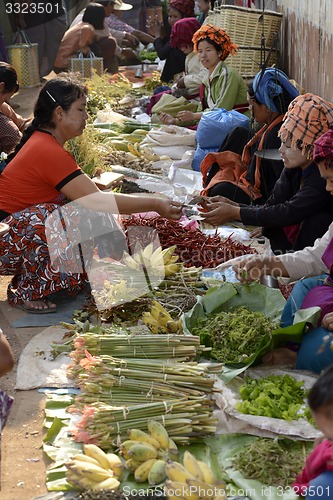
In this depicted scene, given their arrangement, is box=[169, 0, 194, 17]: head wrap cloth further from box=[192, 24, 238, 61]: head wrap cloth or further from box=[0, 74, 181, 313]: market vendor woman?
box=[0, 74, 181, 313]: market vendor woman

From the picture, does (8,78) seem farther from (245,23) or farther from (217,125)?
(245,23)

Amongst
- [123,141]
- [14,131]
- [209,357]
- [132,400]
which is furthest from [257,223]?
[123,141]

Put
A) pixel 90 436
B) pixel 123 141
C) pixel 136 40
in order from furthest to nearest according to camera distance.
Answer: pixel 136 40 < pixel 123 141 < pixel 90 436

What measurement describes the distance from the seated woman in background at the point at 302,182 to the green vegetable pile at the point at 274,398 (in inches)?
54.7

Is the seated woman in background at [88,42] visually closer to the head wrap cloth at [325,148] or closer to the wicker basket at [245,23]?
the wicker basket at [245,23]

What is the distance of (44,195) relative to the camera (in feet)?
15.4

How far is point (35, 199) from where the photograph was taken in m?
4.68

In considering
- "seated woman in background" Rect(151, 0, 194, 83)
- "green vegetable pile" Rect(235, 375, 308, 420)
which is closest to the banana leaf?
"green vegetable pile" Rect(235, 375, 308, 420)

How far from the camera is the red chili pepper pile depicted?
488cm

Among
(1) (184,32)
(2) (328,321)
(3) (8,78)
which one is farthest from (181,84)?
(2) (328,321)

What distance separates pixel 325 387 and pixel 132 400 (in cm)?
126

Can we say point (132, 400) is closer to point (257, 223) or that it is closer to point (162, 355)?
point (162, 355)

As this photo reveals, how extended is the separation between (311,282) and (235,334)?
0.54 m

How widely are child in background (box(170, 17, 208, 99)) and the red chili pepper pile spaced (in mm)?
3470
